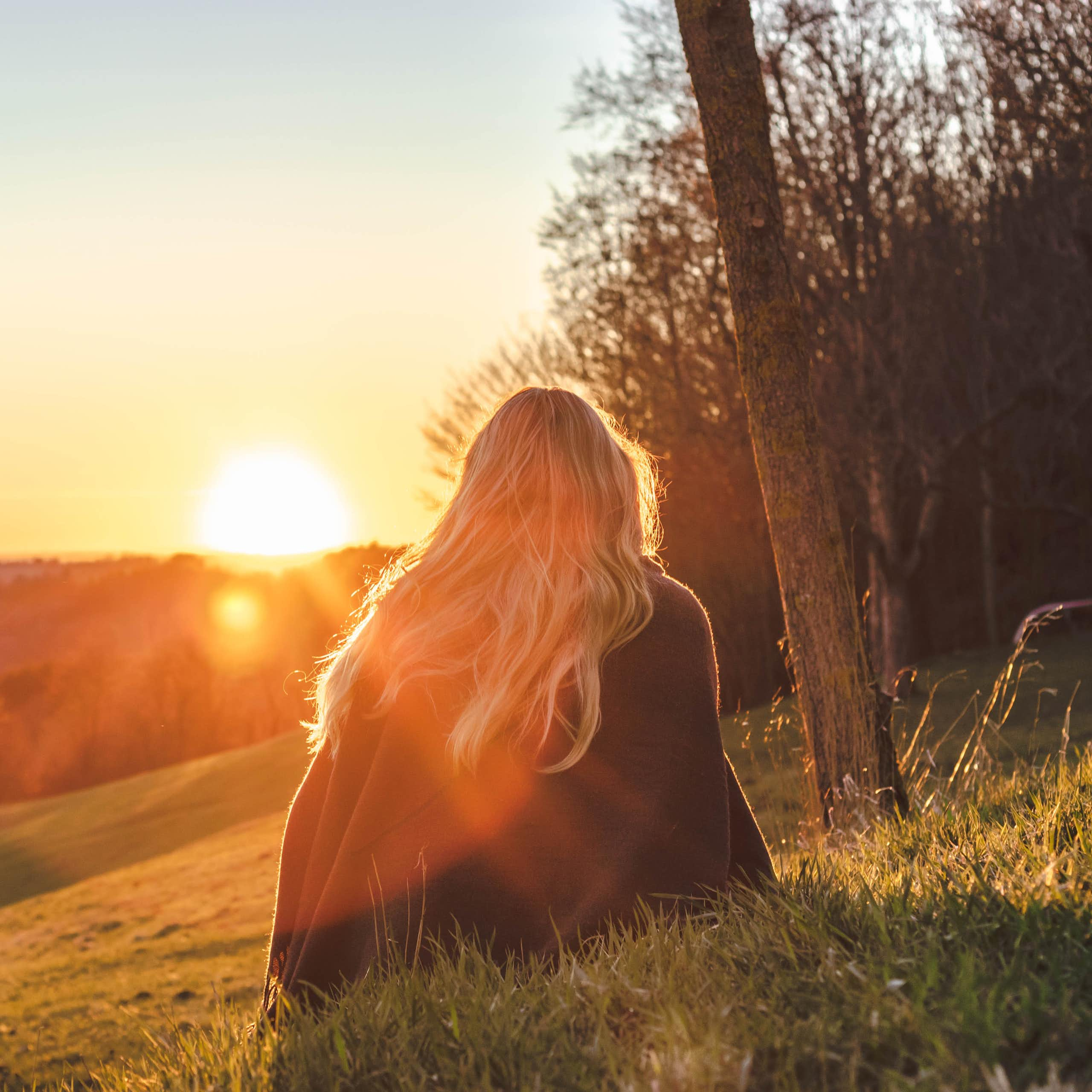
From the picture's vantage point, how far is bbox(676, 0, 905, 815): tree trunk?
501cm

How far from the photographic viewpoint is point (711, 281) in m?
15.6

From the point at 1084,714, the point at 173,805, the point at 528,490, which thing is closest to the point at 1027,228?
the point at 1084,714

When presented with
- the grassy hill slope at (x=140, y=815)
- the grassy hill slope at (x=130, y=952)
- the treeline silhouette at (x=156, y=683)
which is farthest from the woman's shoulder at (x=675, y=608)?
the treeline silhouette at (x=156, y=683)

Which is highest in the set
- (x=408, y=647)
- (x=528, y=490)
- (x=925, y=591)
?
(x=528, y=490)

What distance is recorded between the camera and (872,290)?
1448 centimetres

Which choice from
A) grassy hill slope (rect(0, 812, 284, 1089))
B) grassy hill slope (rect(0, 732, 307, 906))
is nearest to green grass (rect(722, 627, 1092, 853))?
grassy hill slope (rect(0, 812, 284, 1089))

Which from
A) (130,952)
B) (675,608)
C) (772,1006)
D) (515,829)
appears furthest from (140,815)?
(772,1006)

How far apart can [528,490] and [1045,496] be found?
22396 millimetres

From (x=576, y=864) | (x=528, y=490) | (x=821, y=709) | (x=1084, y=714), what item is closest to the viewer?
(x=576, y=864)

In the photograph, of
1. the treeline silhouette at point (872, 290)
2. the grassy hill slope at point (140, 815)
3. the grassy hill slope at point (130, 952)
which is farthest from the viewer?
Result: the grassy hill slope at point (140, 815)

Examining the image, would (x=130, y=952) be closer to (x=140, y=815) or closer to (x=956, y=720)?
(x=956, y=720)

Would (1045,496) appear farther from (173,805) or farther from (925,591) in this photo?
(173,805)

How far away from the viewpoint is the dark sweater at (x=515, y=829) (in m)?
2.73

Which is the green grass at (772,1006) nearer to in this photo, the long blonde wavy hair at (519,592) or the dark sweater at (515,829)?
the dark sweater at (515,829)
